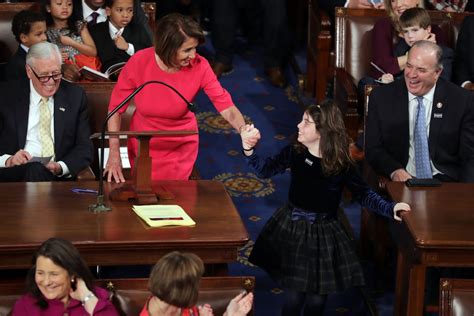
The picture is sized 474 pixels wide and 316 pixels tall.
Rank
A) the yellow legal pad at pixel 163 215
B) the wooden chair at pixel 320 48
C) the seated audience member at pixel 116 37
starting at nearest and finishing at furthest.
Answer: the yellow legal pad at pixel 163 215 → the seated audience member at pixel 116 37 → the wooden chair at pixel 320 48

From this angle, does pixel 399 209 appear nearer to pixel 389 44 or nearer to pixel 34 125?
pixel 34 125

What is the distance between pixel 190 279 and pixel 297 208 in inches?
50.7

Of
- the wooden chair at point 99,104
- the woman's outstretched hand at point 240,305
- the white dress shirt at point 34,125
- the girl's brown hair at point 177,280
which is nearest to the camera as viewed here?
the girl's brown hair at point 177,280

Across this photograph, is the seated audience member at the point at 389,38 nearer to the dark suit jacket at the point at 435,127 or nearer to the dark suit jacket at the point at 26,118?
the dark suit jacket at the point at 435,127

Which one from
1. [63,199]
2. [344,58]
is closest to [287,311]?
[63,199]

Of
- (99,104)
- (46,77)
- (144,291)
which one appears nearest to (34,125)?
(46,77)

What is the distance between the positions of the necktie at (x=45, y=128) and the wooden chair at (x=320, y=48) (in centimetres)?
253

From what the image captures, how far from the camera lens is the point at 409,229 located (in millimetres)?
4648

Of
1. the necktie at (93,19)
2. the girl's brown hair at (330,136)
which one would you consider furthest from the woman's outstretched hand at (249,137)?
the necktie at (93,19)

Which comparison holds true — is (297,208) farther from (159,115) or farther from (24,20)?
(24,20)

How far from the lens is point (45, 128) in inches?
221

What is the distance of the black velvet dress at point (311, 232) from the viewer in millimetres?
4801

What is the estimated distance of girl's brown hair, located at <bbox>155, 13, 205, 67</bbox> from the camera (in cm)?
500

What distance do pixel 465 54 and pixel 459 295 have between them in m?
2.67
